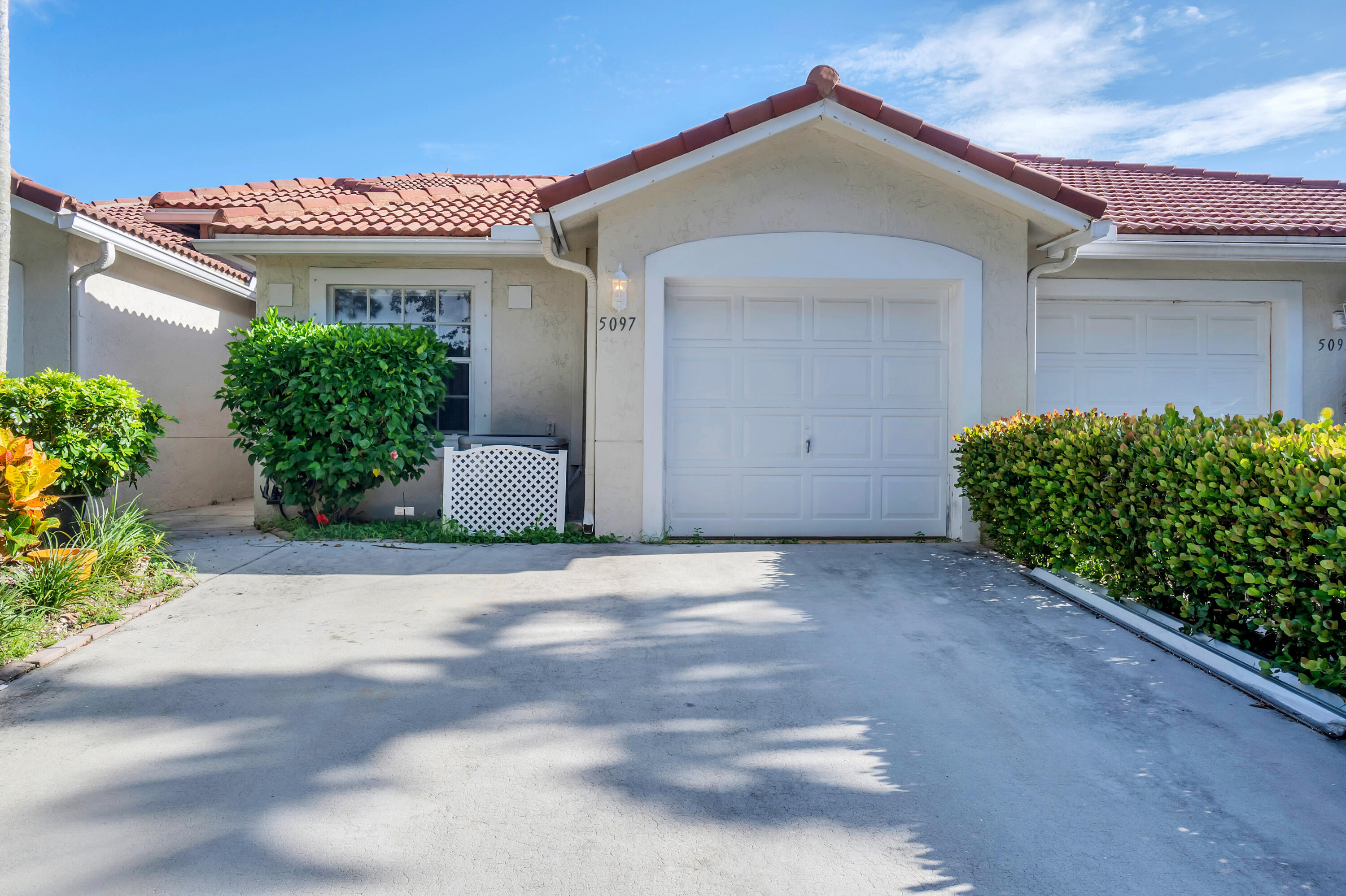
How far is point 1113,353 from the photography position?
8.02 m

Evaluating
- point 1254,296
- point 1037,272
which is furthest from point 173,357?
point 1254,296

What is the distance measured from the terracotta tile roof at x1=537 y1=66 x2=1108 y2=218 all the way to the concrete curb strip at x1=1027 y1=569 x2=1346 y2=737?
3.44 m

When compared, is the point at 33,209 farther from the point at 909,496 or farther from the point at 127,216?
the point at 909,496

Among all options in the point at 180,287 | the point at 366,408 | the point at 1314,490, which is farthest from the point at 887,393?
the point at 180,287

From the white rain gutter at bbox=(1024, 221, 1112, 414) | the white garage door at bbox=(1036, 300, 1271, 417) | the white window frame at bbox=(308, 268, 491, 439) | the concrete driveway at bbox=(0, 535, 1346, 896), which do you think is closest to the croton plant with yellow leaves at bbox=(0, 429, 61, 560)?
the concrete driveway at bbox=(0, 535, 1346, 896)

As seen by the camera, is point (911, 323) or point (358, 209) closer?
point (911, 323)

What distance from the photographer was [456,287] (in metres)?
8.30

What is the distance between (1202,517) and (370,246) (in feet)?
24.1

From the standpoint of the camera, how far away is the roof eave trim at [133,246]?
734 cm

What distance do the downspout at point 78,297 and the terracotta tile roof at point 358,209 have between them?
789mm

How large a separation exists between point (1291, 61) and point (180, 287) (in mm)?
15276

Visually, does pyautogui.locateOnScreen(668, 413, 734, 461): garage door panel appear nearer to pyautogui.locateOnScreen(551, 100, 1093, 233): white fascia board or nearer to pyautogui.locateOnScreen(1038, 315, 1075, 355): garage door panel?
pyautogui.locateOnScreen(551, 100, 1093, 233): white fascia board

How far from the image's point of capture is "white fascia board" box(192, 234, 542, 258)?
764 cm

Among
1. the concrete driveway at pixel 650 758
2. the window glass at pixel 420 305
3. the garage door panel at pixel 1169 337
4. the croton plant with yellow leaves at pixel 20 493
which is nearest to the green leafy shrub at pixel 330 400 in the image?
the window glass at pixel 420 305
